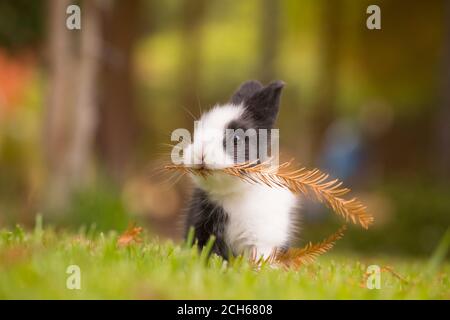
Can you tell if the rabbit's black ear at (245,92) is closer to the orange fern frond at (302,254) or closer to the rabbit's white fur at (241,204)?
the rabbit's white fur at (241,204)

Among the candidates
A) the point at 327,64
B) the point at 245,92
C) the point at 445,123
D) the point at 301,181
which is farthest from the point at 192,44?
the point at 301,181

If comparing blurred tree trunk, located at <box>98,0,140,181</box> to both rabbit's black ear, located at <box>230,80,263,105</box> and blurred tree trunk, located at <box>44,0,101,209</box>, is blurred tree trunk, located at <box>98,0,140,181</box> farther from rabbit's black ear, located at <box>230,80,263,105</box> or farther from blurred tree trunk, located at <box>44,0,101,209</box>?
rabbit's black ear, located at <box>230,80,263,105</box>

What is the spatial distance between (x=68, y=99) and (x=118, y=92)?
17.7ft

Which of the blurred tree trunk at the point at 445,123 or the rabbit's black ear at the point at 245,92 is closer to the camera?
the rabbit's black ear at the point at 245,92

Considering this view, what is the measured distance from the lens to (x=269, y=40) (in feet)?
49.6

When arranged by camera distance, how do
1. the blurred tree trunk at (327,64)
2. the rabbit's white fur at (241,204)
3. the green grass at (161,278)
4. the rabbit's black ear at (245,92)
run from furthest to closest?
1. the blurred tree trunk at (327,64)
2. the rabbit's black ear at (245,92)
3. the rabbit's white fur at (241,204)
4. the green grass at (161,278)

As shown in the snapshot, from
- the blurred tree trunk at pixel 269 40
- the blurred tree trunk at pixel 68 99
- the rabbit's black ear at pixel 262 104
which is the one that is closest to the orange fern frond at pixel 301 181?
the rabbit's black ear at pixel 262 104

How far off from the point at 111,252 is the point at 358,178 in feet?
53.0

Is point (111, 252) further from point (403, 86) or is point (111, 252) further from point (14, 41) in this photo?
point (403, 86)

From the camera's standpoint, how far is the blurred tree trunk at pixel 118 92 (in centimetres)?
1419

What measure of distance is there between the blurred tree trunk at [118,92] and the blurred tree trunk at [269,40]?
2.99 m
